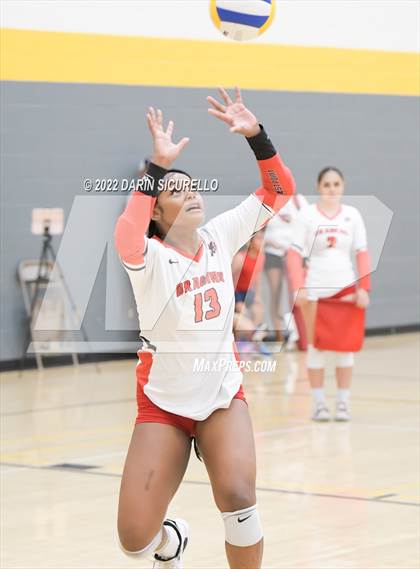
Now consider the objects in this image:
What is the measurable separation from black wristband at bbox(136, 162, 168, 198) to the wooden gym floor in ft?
6.38

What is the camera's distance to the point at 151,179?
459cm

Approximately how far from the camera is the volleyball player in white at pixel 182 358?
15.0ft

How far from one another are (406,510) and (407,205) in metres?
10.9

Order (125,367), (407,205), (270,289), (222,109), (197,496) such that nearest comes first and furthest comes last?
1. (222,109)
2. (197,496)
3. (125,367)
4. (270,289)
5. (407,205)

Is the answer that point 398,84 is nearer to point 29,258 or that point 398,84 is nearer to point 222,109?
point 29,258

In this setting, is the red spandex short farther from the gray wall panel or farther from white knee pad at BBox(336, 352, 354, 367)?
the gray wall panel

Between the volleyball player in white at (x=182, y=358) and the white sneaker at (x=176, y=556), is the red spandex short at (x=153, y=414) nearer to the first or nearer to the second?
the volleyball player in white at (x=182, y=358)

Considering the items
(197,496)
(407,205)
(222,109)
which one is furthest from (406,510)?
(407,205)

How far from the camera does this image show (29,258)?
13375mm

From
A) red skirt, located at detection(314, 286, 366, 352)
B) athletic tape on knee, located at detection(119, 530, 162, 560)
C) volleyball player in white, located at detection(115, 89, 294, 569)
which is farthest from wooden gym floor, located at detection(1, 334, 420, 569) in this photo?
volleyball player in white, located at detection(115, 89, 294, 569)

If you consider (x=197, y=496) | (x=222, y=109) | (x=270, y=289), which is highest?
(x=222, y=109)

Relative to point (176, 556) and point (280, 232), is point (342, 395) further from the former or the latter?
point (280, 232)

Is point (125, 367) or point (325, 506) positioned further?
point (125, 367)

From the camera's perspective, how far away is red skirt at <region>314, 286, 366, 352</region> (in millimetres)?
9586
